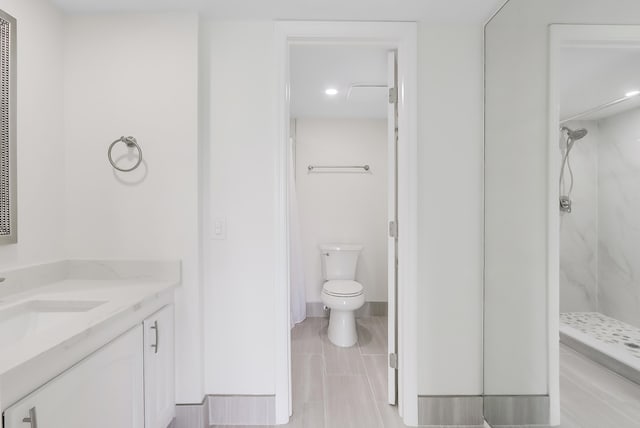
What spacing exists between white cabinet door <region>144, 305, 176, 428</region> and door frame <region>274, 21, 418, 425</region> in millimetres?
535

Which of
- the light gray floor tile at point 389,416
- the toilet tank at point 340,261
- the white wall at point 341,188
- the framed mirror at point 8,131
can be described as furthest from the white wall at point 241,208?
the white wall at point 341,188

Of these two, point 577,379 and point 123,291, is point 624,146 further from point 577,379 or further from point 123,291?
point 123,291

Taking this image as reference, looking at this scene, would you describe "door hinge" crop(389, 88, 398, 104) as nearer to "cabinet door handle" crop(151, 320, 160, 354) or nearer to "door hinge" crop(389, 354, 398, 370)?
"door hinge" crop(389, 354, 398, 370)

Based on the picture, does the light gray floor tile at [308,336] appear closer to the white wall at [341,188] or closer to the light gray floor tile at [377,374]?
the white wall at [341,188]

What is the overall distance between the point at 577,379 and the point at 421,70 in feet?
5.13

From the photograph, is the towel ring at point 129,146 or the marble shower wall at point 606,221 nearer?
the marble shower wall at point 606,221

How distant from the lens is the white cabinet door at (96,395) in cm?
75

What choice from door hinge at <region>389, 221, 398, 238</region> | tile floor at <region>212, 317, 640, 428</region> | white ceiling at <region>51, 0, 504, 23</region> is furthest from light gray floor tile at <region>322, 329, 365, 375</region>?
white ceiling at <region>51, 0, 504, 23</region>

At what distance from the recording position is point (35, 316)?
1.12 meters

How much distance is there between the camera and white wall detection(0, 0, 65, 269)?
4.14 ft

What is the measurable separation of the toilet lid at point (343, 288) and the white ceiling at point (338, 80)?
67.4 inches

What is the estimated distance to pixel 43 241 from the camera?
1.37m

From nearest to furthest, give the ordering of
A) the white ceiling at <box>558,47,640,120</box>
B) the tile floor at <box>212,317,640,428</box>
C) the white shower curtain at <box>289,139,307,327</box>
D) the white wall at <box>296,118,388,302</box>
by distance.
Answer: the white ceiling at <box>558,47,640,120</box> → the tile floor at <box>212,317,640,428</box> → the white shower curtain at <box>289,139,307,327</box> → the white wall at <box>296,118,388,302</box>

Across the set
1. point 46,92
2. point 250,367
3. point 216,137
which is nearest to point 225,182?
point 216,137
